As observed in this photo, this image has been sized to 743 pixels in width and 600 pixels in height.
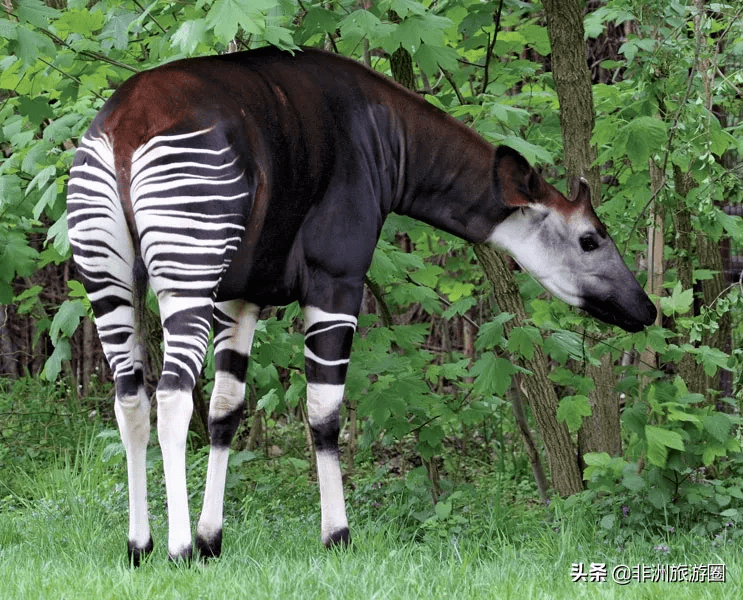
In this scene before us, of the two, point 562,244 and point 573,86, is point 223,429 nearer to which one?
point 562,244

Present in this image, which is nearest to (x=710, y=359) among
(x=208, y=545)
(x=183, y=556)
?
(x=208, y=545)

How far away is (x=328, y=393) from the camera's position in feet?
12.8

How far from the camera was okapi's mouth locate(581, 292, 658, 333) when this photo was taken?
4.08m

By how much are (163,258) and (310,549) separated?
137 cm

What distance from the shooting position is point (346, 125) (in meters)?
3.88

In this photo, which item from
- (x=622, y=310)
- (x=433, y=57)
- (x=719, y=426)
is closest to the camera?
(x=622, y=310)

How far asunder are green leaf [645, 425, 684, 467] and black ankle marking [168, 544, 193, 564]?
190cm

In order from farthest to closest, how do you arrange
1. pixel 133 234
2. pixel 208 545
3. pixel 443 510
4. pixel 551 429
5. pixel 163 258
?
pixel 551 429 < pixel 443 510 < pixel 208 545 < pixel 133 234 < pixel 163 258

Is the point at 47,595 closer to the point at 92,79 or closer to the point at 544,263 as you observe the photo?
the point at 544,263

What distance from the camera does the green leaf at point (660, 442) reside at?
14.0 ft

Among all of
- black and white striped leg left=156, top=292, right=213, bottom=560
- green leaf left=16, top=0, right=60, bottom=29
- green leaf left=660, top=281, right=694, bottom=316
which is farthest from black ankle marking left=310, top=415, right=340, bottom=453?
green leaf left=16, top=0, right=60, bottom=29

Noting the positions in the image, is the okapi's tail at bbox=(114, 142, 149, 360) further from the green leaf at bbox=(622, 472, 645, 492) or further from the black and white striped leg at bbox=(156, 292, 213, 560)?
the green leaf at bbox=(622, 472, 645, 492)

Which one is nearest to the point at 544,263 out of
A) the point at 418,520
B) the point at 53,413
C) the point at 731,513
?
the point at 731,513

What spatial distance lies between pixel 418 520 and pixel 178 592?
7.28 feet
